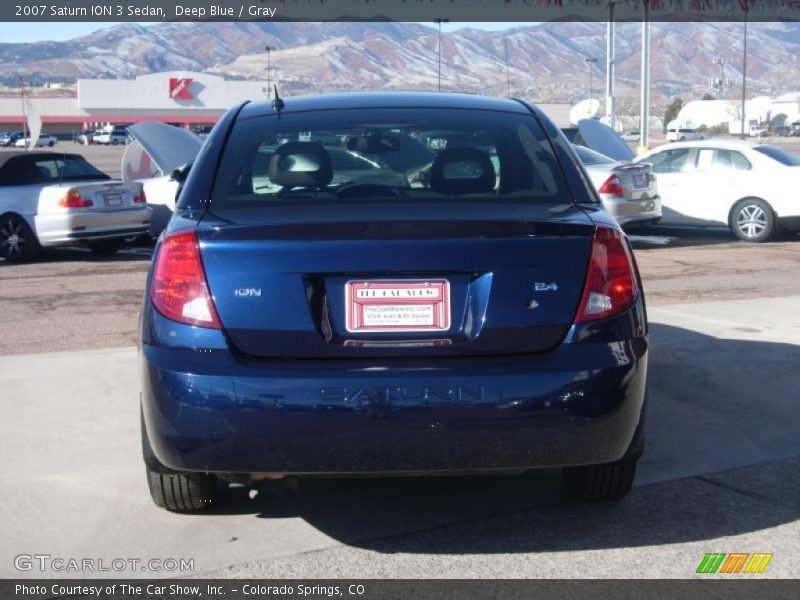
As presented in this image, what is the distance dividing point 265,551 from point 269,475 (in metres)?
0.41

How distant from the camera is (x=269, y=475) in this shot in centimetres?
392

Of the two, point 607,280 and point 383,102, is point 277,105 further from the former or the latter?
point 607,280

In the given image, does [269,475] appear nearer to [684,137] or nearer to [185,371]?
[185,371]

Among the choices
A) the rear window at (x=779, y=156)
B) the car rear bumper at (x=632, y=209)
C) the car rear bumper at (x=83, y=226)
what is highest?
the rear window at (x=779, y=156)

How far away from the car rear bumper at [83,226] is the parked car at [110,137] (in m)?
75.7

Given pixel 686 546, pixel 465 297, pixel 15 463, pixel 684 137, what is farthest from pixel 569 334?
pixel 684 137

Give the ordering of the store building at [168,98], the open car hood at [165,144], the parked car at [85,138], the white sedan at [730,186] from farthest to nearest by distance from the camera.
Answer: the parked car at [85,138] < the store building at [168,98] < the white sedan at [730,186] < the open car hood at [165,144]

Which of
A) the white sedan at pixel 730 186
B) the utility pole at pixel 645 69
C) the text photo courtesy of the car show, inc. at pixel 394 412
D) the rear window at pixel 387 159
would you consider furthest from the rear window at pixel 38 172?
the utility pole at pixel 645 69

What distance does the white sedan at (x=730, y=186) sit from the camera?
1595 cm

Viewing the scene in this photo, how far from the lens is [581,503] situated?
15.4 feet

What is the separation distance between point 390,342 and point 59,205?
10747 mm

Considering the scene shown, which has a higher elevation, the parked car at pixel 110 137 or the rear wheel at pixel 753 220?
the rear wheel at pixel 753 220

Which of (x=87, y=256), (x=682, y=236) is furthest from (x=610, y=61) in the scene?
(x=87, y=256)

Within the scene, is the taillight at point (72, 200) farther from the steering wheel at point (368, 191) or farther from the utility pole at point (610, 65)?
the utility pole at point (610, 65)
